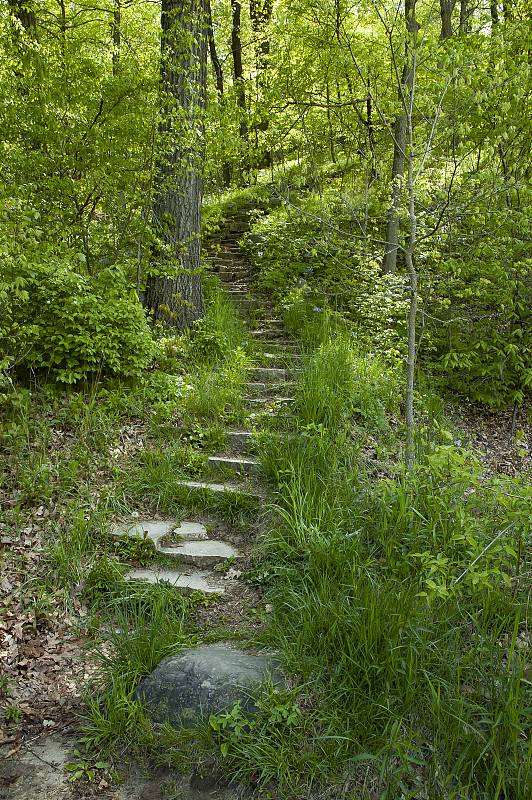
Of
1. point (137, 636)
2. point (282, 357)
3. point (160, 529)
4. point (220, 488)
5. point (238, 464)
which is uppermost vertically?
point (282, 357)

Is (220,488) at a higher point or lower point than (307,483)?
lower

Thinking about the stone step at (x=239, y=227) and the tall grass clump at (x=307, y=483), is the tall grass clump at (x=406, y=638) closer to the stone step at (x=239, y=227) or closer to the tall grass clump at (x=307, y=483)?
the tall grass clump at (x=307, y=483)

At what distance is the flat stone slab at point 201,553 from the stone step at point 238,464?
0.76m

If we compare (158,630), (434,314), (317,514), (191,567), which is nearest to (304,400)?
(317,514)

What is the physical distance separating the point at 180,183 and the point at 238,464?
11.9ft

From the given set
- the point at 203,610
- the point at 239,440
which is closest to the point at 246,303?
the point at 239,440

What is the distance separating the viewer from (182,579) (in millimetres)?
3244

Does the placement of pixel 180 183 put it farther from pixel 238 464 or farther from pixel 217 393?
pixel 238 464

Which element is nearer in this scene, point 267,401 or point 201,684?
point 201,684

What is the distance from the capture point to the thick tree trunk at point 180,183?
5215mm

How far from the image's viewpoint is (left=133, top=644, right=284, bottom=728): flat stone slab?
7.66 ft

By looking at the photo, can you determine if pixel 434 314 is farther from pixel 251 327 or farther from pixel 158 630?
pixel 158 630

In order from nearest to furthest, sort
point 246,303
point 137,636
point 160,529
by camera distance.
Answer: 1. point 137,636
2. point 160,529
3. point 246,303

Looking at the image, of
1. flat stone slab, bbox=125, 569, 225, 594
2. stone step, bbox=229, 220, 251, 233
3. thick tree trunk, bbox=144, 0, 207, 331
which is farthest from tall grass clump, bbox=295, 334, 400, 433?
stone step, bbox=229, 220, 251, 233
